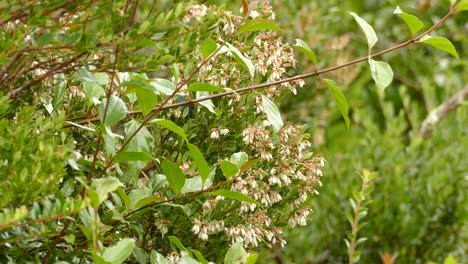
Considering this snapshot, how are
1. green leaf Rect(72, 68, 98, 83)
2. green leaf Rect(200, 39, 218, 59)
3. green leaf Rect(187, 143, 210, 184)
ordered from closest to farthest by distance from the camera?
green leaf Rect(72, 68, 98, 83)
green leaf Rect(200, 39, 218, 59)
green leaf Rect(187, 143, 210, 184)

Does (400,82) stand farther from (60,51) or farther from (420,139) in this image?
(60,51)

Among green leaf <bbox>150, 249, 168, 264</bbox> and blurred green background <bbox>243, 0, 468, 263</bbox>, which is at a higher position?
green leaf <bbox>150, 249, 168, 264</bbox>

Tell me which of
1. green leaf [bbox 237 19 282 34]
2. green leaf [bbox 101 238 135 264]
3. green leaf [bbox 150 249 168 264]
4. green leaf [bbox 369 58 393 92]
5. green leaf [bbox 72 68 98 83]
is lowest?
green leaf [bbox 150 249 168 264]

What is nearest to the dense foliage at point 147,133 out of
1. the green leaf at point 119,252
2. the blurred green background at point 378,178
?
the green leaf at point 119,252

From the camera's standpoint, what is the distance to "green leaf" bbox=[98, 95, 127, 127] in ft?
6.46

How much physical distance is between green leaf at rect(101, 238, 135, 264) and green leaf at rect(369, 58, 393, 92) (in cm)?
77

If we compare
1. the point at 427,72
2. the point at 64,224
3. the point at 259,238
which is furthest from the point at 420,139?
the point at 64,224

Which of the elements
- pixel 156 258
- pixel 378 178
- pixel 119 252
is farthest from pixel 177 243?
pixel 378 178

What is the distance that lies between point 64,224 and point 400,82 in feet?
20.3

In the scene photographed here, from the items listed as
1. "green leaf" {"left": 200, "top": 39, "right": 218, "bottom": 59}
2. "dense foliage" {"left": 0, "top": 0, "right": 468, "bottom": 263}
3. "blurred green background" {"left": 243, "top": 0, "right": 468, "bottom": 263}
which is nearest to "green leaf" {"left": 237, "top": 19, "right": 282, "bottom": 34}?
"dense foliage" {"left": 0, "top": 0, "right": 468, "bottom": 263}

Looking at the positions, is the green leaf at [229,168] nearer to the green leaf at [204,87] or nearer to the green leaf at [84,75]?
the green leaf at [204,87]

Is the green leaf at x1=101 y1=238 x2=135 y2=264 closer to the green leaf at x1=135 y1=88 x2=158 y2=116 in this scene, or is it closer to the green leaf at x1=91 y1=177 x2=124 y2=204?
the green leaf at x1=91 y1=177 x2=124 y2=204

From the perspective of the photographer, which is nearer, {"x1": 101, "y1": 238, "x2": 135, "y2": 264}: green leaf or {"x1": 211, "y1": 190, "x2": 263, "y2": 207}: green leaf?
{"x1": 101, "y1": 238, "x2": 135, "y2": 264}: green leaf

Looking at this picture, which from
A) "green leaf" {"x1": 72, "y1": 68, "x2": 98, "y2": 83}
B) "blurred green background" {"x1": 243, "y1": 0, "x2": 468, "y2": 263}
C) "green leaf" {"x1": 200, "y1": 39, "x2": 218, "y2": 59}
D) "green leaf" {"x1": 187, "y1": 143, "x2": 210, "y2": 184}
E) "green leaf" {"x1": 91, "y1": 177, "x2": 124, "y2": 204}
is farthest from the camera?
"blurred green background" {"x1": 243, "y1": 0, "x2": 468, "y2": 263}
